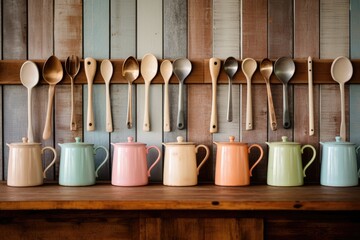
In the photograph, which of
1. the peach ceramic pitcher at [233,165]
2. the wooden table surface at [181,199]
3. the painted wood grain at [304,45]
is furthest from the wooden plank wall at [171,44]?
A: the wooden table surface at [181,199]

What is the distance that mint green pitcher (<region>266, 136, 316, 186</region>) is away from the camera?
1.64 metres

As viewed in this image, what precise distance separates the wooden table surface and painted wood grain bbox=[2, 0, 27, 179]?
385mm

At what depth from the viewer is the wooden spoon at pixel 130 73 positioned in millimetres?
1800

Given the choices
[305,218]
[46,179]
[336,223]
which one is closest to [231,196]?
[305,218]

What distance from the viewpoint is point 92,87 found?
1832 millimetres

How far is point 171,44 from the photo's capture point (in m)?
1.84

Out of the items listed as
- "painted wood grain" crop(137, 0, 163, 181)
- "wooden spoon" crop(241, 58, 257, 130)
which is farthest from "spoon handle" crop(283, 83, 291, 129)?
"painted wood grain" crop(137, 0, 163, 181)

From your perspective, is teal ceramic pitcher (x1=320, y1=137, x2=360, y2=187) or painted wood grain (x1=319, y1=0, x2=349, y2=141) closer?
teal ceramic pitcher (x1=320, y1=137, x2=360, y2=187)

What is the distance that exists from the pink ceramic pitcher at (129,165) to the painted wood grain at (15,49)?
465 mm

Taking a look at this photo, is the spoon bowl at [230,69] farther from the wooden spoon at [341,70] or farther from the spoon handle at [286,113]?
the wooden spoon at [341,70]

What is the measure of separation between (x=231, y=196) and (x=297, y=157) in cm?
38

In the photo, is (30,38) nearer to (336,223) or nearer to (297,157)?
(297,157)

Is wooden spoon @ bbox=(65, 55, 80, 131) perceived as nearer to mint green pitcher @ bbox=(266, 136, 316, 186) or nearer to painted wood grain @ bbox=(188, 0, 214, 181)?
painted wood grain @ bbox=(188, 0, 214, 181)

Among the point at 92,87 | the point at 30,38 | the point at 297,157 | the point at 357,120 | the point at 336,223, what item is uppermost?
the point at 30,38
